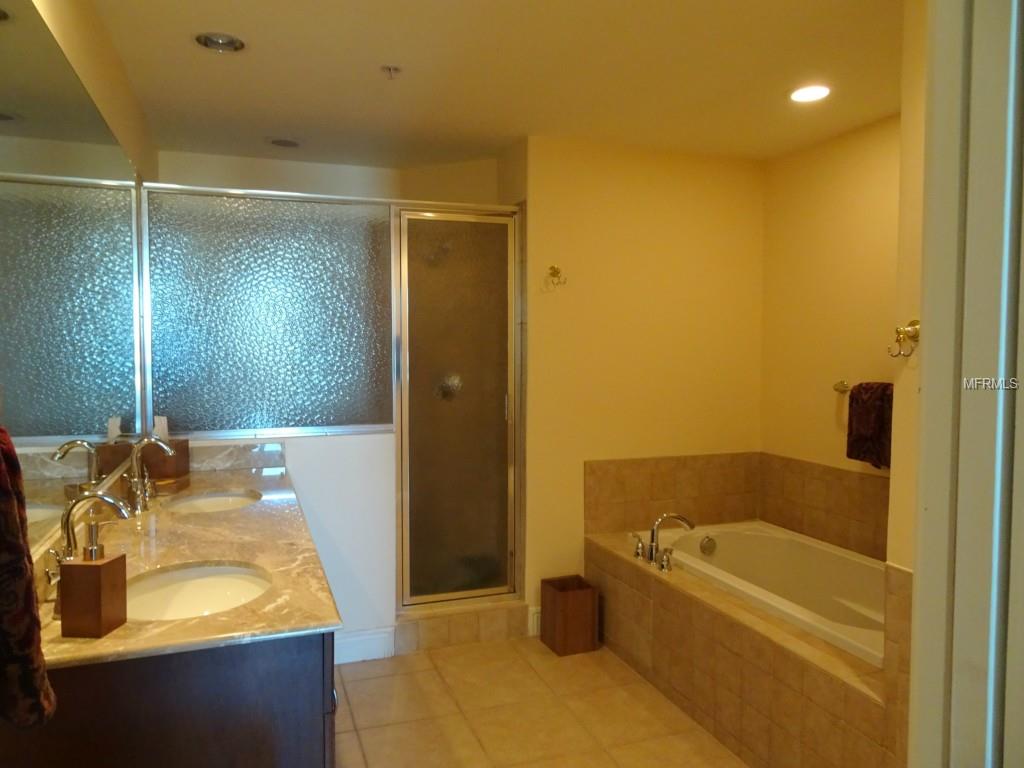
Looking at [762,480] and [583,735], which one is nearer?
[583,735]

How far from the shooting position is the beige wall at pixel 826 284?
3.11 meters

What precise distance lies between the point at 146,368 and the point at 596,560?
2185mm

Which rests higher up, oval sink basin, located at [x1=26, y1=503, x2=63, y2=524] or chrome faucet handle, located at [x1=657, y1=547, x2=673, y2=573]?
oval sink basin, located at [x1=26, y1=503, x2=63, y2=524]

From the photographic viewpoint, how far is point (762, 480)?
386 centimetres

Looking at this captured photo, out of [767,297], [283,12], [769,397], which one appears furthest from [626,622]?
[283,12]

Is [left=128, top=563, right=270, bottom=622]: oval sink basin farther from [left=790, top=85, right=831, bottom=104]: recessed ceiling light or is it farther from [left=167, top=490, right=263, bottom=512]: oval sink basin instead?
[left=790, top=85, right=831, bottom=104]: recessed ceiling light

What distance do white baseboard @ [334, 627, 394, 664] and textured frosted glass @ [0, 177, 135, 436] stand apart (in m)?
1.36

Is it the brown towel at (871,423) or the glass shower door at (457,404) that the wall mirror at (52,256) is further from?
the brown towel at (871,423)

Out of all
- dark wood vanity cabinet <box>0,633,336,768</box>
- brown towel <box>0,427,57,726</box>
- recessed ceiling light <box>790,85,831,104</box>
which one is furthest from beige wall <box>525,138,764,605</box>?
brown towel <box>0,427,57,726</box>

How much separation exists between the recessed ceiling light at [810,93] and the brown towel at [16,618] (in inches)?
110

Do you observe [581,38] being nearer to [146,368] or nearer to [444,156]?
[444,156]

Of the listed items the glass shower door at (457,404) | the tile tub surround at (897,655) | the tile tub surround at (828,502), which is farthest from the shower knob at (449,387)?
the tile tub surround at (897,655)

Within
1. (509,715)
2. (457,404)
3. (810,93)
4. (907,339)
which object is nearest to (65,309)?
(457,404)

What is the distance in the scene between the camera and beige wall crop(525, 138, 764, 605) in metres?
3.41
